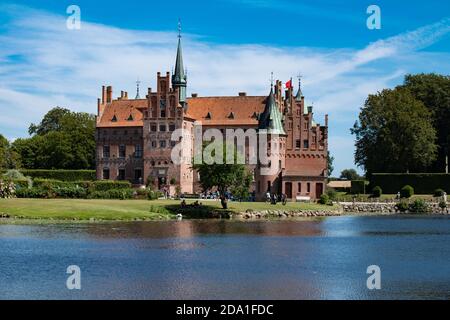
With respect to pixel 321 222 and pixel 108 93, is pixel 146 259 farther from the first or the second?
pixel 108 93

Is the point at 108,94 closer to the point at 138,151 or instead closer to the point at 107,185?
the point at 138,151

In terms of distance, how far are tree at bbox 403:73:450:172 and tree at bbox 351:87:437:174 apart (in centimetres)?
326

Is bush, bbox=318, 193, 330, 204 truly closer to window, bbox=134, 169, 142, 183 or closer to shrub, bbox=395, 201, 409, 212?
shrub, bbox=395, 201, 409, 212

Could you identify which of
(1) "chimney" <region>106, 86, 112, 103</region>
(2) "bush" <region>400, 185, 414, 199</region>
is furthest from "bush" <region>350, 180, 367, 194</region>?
(1) "chimney" <region>106, 86, 112, 103</region>

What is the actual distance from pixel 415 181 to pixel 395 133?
5.89 metres

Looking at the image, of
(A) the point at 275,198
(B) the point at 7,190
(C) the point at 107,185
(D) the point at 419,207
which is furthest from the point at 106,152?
(D) the point at 419,207

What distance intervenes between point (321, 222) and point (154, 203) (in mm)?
14073

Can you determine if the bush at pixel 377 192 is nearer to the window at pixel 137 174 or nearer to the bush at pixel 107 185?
the bush at pixel 107 185

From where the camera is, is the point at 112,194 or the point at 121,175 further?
the point at 121,175

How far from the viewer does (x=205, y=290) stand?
25.5m

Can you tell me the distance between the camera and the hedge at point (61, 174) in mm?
93812

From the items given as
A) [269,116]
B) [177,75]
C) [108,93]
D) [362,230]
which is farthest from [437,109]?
[362,230]

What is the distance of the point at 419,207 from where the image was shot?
7850 centimetres

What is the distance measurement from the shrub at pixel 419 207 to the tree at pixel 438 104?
1586cm
